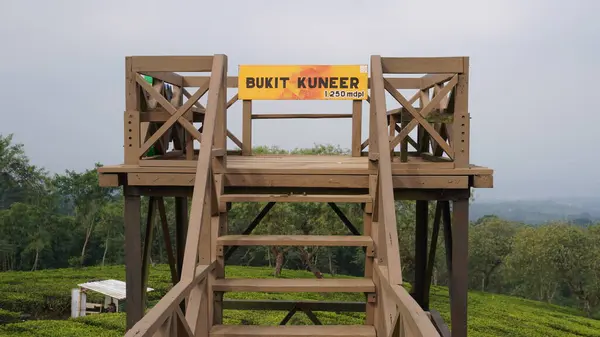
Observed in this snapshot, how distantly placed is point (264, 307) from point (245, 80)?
3.53 metres

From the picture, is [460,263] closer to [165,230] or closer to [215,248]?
[215,248]

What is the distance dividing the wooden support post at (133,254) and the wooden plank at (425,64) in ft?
8.29

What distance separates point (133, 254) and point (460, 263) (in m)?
2.93

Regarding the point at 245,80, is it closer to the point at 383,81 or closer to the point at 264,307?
the point at 264,307

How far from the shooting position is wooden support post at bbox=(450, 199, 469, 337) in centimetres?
470

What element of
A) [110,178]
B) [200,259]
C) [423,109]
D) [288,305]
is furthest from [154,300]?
[423,109]

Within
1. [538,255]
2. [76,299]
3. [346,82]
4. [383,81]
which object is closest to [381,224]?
[383,81]

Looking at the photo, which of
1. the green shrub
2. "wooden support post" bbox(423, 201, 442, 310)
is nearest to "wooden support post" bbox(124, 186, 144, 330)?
"wooden support post" bbox(423, 201, 442, 310)

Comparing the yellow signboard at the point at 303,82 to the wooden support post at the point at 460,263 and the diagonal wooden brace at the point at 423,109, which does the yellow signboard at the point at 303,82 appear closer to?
the diagonal wooden brace at the point at 423,109

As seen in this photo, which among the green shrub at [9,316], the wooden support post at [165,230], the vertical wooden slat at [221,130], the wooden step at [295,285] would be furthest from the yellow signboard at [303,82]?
the green shrub at [9,316]

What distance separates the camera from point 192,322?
11.4ft

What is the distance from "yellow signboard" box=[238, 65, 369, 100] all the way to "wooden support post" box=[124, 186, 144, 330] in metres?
3.98

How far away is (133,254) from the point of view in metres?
4.72

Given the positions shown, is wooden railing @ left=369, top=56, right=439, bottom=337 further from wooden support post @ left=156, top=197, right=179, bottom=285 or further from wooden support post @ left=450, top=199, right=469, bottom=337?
wooden support post @ left=156, top=197, right=179, bottom=285
